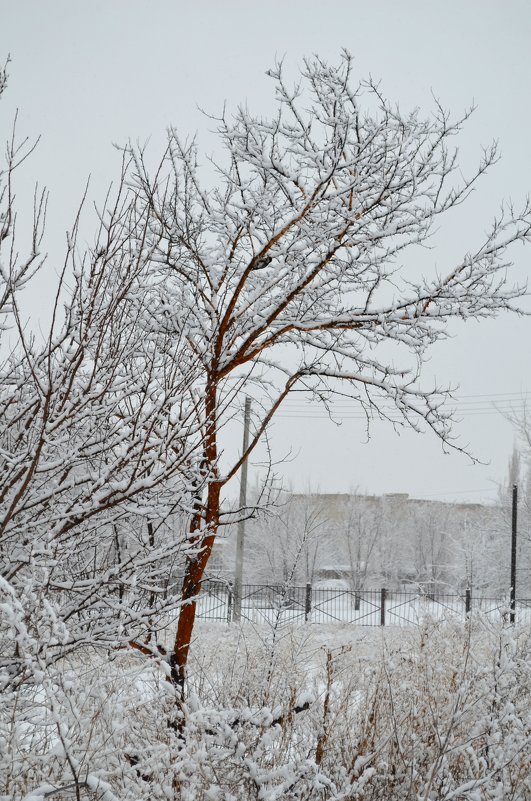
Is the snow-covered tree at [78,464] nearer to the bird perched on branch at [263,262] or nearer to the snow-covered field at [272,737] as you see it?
the snow-covered field at [272,737]

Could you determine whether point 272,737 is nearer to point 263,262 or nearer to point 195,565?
point 195,565

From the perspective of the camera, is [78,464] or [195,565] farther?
[195,565]

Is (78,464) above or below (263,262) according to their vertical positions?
below

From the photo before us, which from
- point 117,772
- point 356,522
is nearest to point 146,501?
point 117,772

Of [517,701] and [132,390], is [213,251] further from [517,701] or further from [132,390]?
[517,701]

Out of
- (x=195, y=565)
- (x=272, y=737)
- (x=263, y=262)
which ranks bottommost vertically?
(x=272, y=737)

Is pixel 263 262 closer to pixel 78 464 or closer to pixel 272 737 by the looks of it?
pixel 78 464

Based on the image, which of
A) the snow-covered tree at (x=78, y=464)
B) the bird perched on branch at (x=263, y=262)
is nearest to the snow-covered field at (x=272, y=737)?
the snow-covered tree at (x=78, y=464)

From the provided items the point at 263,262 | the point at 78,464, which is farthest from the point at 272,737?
the point at 263,262

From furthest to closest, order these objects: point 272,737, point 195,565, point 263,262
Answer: point 263,262, point 195,565, point 272,737

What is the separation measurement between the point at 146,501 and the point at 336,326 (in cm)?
224

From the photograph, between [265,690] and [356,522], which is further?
[356,522]

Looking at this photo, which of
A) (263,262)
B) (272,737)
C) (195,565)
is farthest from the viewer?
(263,262)

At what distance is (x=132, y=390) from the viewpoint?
3.44 meters
